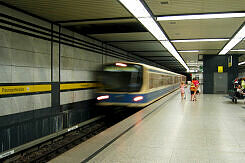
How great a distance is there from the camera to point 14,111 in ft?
24.3

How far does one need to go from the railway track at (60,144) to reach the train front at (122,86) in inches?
21.9

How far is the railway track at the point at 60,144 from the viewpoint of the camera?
19.1ft

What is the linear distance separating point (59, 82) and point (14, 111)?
9.13 feet

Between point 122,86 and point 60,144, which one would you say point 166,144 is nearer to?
point 60,144

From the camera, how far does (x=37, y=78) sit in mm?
8539

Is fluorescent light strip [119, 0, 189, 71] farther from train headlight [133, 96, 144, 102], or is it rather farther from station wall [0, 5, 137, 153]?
station wall [0, 5, 137, 153]

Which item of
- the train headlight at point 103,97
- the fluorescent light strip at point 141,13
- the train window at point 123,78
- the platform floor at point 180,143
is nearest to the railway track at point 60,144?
the train headlight at point 103,97

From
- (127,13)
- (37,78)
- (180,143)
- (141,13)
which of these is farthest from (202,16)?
(37,78)

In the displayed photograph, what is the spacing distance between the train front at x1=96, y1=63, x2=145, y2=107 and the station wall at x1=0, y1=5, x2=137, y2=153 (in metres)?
1.21

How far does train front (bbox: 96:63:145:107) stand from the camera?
9.71 metres

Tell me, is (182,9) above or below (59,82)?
A: above

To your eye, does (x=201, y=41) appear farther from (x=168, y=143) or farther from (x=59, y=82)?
(x=168, y=143)

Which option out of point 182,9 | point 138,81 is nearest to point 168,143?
point 182,9

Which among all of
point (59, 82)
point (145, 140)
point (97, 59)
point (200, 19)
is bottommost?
point (145, 140)
